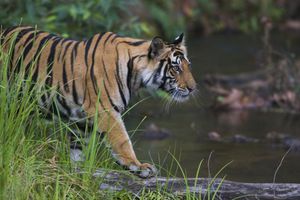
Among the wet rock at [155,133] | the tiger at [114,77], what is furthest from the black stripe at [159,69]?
the wet rock at [155,133]

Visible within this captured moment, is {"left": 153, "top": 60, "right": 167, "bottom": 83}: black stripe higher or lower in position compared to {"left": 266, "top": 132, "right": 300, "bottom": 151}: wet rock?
higher

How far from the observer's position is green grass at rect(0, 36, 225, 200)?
15.1 ft

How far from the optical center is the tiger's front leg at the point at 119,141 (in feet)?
17.9

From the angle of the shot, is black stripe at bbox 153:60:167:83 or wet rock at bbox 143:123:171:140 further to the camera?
wet rock at bbox 143:123:171:140

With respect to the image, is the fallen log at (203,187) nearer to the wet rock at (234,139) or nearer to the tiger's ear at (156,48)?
the tiger's ear at (156,48)

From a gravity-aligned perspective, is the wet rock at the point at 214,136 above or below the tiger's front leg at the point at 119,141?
below

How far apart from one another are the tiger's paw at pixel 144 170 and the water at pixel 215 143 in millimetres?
771

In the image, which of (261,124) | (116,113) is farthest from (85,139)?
(261,124)

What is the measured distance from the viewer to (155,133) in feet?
27.1

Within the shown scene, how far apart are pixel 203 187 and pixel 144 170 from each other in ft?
1.30

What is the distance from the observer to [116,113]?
560 cm

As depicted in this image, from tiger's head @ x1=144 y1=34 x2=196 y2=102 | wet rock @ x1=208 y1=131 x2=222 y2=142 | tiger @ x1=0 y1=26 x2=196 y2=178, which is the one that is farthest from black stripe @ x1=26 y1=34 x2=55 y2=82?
wet rock @ x1=208 y1=131 x2=222 y2=142

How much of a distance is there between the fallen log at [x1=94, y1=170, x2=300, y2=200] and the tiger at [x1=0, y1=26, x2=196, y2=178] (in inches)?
12.7

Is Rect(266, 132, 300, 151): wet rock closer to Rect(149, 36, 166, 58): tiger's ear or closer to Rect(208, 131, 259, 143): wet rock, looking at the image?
Rect(208, 131, 259, 143): wet rock
